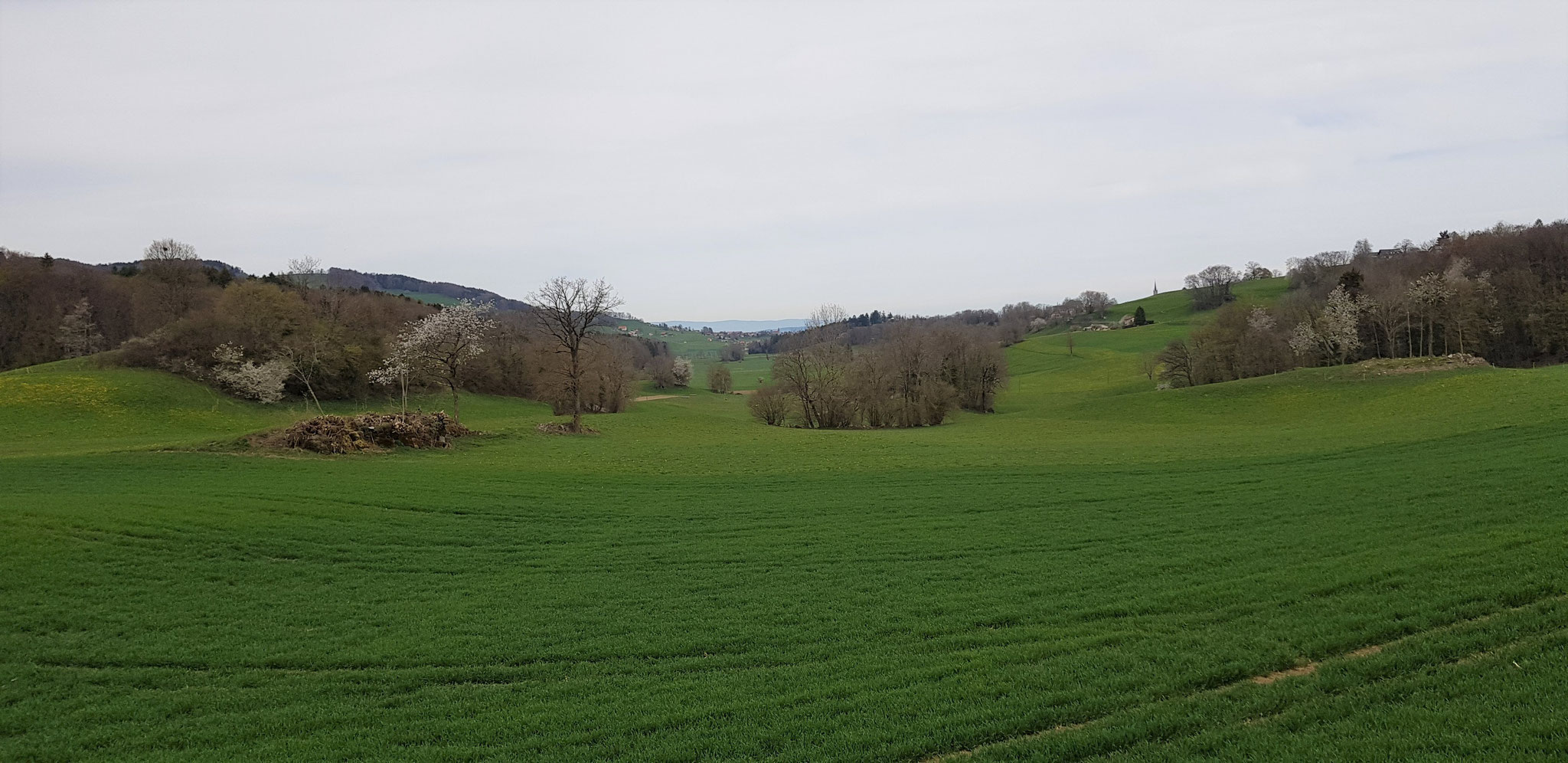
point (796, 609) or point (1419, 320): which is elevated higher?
point (1419, 320)

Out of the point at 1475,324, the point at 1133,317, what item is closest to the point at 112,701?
the point at 1475,324

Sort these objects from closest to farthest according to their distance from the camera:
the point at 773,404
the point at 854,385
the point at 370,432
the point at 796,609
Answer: the point at 796,609 < the point at 370,432 < the point at 854,385 < the point at 773,404

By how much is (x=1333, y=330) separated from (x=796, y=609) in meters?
72.8

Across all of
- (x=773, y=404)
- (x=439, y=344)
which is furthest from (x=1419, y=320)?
(x=439, y=344)

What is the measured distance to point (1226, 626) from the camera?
403 inches

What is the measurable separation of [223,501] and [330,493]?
265 cm

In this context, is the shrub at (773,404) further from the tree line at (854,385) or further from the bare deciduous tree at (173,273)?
the bare deciduous tree at (173,273)

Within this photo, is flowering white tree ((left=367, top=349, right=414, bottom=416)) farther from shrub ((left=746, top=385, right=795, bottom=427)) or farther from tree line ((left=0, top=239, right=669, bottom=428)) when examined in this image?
shrub ((left=746, top=385, right=795, bottom=427))

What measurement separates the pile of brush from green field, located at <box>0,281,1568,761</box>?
280cm

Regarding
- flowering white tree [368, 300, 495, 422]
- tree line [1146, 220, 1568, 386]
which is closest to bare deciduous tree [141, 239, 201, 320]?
flowering white tree [368, 300, 495, 422]

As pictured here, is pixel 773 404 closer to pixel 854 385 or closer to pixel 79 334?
pixel 854 385

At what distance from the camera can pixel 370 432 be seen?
33.9m

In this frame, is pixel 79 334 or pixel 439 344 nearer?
pixel 439 344

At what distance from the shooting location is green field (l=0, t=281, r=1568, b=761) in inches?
314
